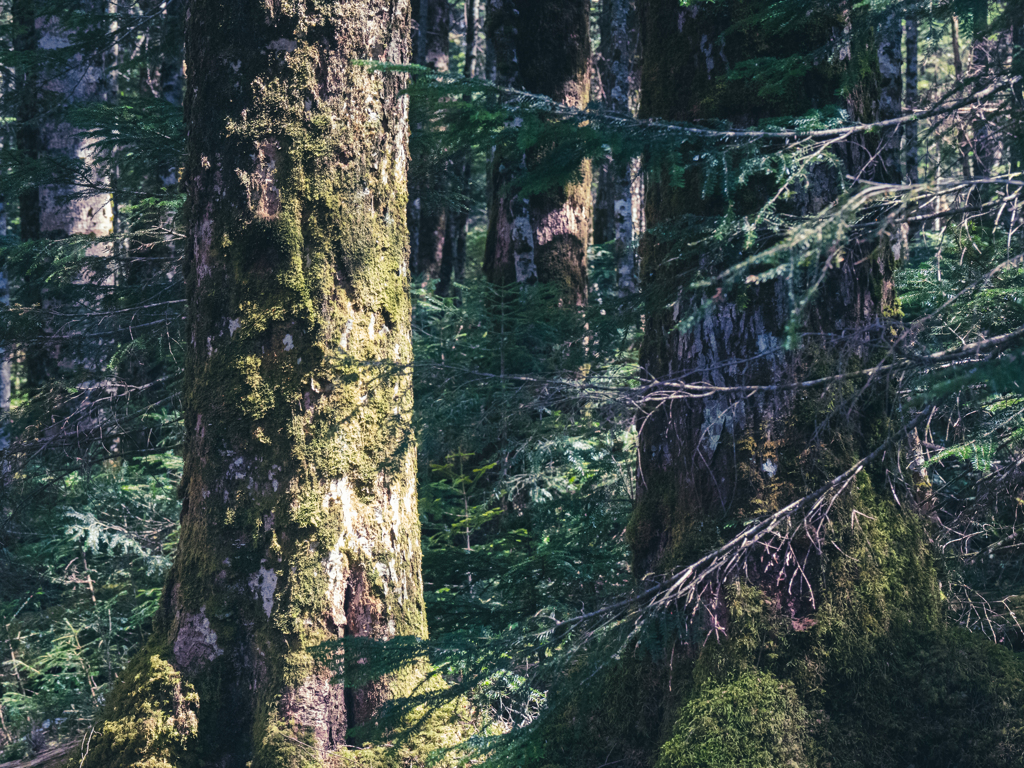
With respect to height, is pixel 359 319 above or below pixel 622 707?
above

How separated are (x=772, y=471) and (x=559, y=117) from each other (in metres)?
1.71

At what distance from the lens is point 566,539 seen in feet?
17.3

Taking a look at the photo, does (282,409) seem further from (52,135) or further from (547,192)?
(52,135)

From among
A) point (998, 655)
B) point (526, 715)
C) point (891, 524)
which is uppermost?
point (891, 524)

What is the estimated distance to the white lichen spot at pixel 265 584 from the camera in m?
3.30

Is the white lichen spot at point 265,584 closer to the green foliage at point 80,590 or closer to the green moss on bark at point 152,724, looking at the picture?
the green moss on bark at point 152,724

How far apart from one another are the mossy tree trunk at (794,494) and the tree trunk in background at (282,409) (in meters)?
1.37

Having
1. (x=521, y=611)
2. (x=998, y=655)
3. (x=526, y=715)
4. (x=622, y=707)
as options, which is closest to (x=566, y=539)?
(x=521, y=611)

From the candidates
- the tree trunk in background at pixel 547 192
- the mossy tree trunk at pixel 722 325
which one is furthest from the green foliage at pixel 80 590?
the mossy tree trunk at pixel 722 325

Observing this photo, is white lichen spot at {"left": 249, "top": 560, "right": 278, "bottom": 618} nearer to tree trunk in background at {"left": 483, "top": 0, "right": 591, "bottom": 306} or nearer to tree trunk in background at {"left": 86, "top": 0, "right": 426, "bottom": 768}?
tree trunk in background at {"left": 86, "top": 0, "right": 426, "bottom": 768}

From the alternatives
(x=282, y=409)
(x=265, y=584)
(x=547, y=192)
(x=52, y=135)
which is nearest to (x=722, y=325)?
(x=282, y=409)

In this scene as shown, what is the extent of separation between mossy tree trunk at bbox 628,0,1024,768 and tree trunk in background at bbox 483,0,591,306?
4302mm

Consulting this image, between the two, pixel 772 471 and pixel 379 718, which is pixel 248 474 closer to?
pixel 379 718

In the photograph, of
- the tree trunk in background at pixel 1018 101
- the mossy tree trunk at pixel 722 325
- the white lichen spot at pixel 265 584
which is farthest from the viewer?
the white lichen spot at pixel 265 584
